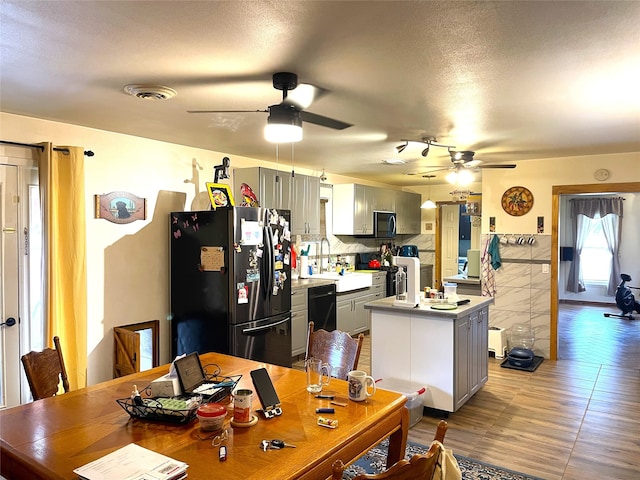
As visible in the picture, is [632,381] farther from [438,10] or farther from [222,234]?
[438,10]

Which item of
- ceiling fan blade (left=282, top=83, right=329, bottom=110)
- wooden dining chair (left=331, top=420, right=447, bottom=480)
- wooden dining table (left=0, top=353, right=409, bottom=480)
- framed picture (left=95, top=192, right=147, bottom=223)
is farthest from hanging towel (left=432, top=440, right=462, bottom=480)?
framed picture (left=95, top=192, right=147, bottom=223)

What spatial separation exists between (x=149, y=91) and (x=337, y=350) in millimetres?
1932

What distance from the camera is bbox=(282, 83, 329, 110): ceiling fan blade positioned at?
2.67 metres

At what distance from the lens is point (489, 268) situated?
609 cm

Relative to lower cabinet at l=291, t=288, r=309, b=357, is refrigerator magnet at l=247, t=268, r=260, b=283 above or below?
above

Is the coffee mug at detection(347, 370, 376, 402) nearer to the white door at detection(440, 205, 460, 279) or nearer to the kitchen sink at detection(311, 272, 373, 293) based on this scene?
the kitchen sink at detection(311, 272, 373, 293)

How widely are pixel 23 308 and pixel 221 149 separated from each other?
2.37 metres

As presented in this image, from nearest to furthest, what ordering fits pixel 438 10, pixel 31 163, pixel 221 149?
pixel 438 10
pixel 31 163
pixel 221 149

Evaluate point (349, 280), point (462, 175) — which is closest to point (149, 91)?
point (462, 175)

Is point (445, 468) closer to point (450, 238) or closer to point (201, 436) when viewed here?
point (201, 436)

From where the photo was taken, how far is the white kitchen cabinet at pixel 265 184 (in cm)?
519

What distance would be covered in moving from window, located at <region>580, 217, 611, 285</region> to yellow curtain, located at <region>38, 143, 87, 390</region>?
940cm

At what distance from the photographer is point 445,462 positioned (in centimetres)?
142

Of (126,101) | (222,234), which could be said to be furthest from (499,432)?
(126,101)
